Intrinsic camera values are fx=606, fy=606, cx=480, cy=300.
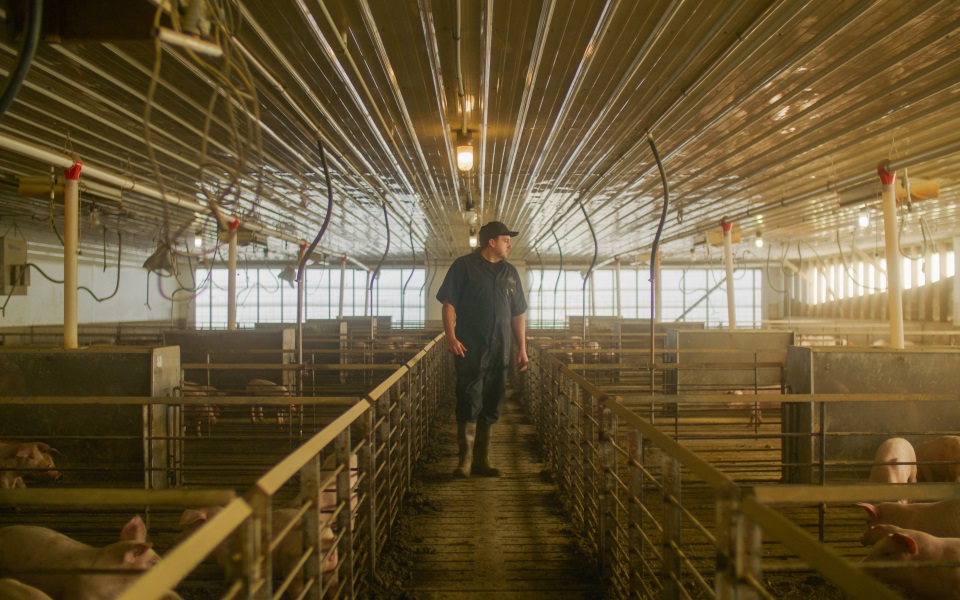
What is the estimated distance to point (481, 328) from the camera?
3.85m

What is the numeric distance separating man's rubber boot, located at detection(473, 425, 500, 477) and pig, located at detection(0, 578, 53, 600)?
2.56 m

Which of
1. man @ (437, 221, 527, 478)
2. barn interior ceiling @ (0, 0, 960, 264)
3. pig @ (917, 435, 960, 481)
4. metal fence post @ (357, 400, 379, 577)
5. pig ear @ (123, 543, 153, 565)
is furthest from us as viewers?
man @ (437, 221, 527, 478)

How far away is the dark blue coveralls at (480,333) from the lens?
3850 mm

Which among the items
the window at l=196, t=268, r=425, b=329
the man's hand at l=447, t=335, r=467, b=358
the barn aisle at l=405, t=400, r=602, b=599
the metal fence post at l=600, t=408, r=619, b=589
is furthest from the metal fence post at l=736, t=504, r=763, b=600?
the window at l=196, t=268, r=425, b=329

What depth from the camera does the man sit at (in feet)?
12.6

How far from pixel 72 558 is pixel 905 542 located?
9.64 feet

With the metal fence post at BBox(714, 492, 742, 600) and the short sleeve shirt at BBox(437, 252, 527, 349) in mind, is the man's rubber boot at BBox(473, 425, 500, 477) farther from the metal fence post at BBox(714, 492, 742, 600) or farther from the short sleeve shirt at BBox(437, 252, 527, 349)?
the metal fence post at BBox(714, 492, 742, 600)

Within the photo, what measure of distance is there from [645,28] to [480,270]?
1699 millimetres

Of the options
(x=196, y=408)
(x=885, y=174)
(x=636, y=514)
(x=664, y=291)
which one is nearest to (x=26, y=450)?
(x=196, y=408)

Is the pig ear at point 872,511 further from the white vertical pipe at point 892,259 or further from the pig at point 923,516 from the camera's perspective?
the white vertical pipe at point 892,259

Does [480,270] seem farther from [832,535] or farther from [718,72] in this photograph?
[832,535]

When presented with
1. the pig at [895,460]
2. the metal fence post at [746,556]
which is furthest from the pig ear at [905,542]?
the pig at [895,460]

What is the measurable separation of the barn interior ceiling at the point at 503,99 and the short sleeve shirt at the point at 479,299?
3.45 ft

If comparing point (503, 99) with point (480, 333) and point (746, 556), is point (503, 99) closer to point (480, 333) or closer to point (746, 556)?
point (480, 333)
